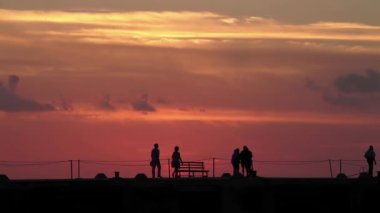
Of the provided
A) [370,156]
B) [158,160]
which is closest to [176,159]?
[158,160]

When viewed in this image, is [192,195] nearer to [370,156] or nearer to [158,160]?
[158,160]

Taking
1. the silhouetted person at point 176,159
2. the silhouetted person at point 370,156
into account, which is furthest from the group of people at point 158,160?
the silhouetted person at point 370,156

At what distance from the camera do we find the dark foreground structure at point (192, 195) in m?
63.4

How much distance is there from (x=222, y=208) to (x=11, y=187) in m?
10.6

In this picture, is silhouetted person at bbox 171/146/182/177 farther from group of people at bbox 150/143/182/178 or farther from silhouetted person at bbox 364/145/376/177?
silhouetted person at bbox 364/145/376/177

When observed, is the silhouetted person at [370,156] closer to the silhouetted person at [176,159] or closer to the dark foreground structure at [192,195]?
the dark foreground structure at [192,195]

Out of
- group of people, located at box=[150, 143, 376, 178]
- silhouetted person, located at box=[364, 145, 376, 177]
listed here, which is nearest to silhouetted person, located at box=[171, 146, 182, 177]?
group of people, located at box=[150, 143, 376, 178]

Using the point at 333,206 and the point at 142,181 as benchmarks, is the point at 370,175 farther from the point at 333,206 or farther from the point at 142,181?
the point at 142,181

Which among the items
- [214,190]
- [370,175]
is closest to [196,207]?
[214,190]

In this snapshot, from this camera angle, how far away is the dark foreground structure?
6338 cm

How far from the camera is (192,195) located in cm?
6600

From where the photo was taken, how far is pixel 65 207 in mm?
64188

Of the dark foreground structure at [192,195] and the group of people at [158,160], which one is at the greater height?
the group of people at [158,160]

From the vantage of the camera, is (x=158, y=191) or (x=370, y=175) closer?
(x=158, y=191)
